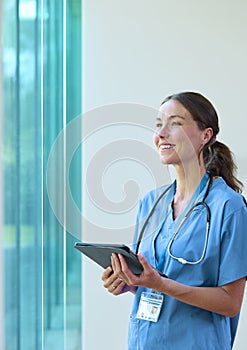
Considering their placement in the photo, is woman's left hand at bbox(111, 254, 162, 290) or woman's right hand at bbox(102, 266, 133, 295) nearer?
woman's left hand at bbox(111, 254, 162, 290)

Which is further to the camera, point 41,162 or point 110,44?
point 110,44

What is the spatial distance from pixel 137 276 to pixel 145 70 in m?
1.39

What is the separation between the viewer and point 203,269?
1903mm

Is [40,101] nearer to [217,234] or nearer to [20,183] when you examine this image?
[20,183]

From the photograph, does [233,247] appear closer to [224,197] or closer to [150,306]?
[224,197]

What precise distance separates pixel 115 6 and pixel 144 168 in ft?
2.30

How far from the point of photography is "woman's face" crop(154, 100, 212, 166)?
1.97 m

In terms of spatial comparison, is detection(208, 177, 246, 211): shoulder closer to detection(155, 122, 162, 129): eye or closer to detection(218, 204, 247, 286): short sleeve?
detection(218, 204, 247, 286): short sleeve

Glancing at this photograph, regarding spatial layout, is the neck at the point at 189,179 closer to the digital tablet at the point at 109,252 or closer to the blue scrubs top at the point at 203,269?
the blue scrubs top at the point at 203,269

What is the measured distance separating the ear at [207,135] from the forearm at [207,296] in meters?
0.40

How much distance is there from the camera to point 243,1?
298 cm

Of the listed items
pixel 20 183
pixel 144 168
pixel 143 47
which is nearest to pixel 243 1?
pixel 143 47

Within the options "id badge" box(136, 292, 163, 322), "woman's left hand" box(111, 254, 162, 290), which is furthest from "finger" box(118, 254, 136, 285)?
"id badge" box(136, 292, 163, 322)

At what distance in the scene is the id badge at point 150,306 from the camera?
1.94 meters
